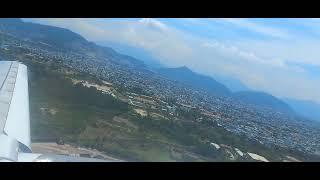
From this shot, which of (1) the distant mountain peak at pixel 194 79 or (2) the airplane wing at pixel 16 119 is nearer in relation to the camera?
(2) the airplane wing at pixel 16 119

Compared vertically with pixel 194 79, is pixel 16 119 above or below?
below

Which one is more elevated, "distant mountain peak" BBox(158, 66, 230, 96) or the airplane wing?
"distant mountain peak" BBox(158, 66, 230, 96)

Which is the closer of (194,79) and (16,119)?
(16,119)

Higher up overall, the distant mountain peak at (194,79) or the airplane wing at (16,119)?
the distant mountain peak at (194,79)

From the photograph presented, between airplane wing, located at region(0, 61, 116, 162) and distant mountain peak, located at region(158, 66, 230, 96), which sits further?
distant mountain peak, located at region(158, 66, 230, 96)
